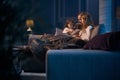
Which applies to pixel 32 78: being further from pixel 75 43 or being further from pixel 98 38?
pixel 98 38

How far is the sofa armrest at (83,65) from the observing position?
2734 millimetres

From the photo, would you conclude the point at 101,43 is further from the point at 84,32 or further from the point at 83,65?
the point at 84,32

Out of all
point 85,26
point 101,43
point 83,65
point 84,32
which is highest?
point 85,26

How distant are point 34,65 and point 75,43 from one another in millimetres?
693

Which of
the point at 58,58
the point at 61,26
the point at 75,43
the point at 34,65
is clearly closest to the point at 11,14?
the point at 58,58

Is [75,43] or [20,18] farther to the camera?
[75,43]

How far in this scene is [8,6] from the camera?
1.27 meters

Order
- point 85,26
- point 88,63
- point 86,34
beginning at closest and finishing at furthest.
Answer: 1. point 88,63
2. point 86,34
3. point 85,26

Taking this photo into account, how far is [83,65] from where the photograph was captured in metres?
2.77

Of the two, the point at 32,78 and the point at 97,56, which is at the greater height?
the point at 97,56

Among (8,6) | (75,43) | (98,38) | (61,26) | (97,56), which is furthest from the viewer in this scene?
(61,26)

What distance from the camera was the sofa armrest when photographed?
273cm

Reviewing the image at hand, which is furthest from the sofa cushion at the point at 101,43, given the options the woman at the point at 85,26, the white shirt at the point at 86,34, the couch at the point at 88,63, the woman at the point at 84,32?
the woman at the point at 85,26

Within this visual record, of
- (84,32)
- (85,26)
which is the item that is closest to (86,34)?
(84,32)
